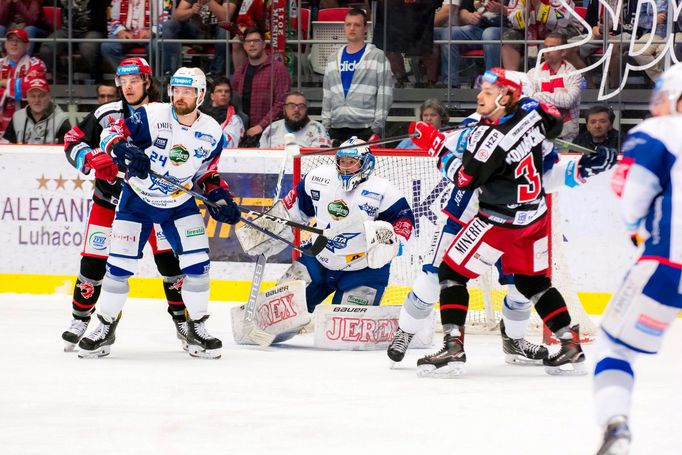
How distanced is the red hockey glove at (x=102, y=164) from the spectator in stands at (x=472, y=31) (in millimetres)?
2985

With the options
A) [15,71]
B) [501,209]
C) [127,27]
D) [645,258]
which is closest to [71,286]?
[15,71]

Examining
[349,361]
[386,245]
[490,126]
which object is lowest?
[349,361]

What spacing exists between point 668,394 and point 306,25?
13.3ft

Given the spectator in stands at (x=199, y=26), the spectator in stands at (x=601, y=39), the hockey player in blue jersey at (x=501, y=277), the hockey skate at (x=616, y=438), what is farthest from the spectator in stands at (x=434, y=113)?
the hockey skate at (x=616, y=438)

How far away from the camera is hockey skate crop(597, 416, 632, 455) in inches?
116

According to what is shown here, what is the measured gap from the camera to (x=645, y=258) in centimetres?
307

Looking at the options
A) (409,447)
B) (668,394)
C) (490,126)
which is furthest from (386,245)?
(409,447)

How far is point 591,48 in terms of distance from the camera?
289 inches

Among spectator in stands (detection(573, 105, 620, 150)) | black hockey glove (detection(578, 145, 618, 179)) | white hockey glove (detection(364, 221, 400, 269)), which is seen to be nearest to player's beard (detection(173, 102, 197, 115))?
white hockey glove (detection(364, 221, 400, 269))

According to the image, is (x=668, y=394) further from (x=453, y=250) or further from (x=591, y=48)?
(x=591, y=48)

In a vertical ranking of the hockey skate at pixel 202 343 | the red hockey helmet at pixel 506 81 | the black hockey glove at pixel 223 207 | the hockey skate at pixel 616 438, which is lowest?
the hockey skate at pixel 202 343

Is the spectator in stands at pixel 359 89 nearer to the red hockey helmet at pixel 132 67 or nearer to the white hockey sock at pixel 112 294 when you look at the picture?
the red hockey helmet at pixel 132 67

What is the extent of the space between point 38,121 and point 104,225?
2.76 meters

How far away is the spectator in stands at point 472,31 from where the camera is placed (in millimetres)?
7473
